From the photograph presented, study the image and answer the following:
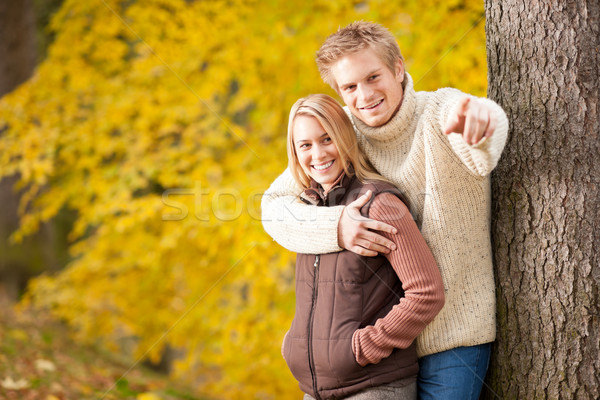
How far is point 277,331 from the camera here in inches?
178

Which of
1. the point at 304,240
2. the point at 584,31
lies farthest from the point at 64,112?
the point at 584,31

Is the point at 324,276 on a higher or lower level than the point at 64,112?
higher

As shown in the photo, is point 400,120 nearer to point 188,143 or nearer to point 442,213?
point 442,213

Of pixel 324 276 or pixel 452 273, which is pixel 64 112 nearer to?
pixel 324 276

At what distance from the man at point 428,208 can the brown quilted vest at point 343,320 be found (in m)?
0.08

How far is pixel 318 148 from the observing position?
2.00 metres

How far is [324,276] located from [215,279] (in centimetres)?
340

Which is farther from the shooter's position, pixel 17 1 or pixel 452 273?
pixel 17 1

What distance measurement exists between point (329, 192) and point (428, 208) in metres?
0.40

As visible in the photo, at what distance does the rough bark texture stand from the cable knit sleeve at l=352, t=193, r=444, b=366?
0.40m

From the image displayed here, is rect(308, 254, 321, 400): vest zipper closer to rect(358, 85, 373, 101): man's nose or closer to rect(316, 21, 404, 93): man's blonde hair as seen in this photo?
rect(358, 85, 373, 101): man's nose

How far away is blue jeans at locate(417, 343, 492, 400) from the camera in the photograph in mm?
1856
